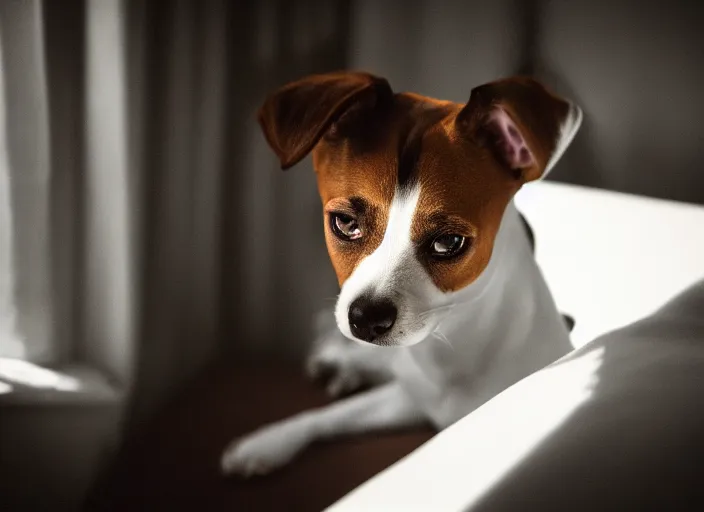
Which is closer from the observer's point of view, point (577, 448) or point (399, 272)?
point (577, 448)

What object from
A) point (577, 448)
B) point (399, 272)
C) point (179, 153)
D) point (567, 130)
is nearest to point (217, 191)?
point (179, 153)

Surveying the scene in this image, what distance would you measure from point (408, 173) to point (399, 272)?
114mm

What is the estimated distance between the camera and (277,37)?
0.83 m

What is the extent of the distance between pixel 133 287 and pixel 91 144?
201mm

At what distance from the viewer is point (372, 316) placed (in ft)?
2.14

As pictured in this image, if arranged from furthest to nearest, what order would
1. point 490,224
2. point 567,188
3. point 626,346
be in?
1. point 567,188
2. point 490,224
3. point 626,346

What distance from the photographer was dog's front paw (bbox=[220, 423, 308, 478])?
2.63 feet

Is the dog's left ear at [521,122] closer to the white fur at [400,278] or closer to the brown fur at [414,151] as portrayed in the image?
the brown fur at [414,151]

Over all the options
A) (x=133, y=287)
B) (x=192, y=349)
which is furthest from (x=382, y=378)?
(x=133, y=287)

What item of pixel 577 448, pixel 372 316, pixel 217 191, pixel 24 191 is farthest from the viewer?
pixel 217 191

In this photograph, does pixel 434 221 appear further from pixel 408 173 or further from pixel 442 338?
pixel 442 338

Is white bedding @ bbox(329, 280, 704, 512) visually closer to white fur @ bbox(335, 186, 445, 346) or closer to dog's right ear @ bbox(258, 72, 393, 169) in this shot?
white fur @ bbox(335, 186, 445, 346)

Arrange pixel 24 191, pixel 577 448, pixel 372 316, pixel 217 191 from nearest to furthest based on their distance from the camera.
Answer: pixel 577 448 < pixel 372 316 < pixel 24 191 < pixel 217 191

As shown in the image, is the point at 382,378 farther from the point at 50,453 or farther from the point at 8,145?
A: the point at 8,145
